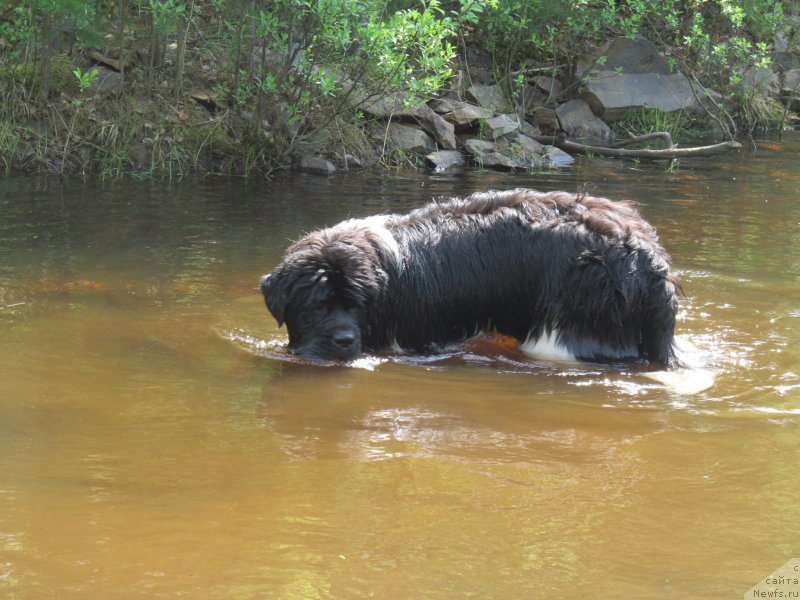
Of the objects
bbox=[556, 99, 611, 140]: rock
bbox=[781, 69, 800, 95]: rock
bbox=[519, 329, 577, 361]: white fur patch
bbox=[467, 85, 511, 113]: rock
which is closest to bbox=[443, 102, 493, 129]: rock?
bbox=[467, 85, 511, 113]: rock

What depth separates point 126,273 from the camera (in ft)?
24.7

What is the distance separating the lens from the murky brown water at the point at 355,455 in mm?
3207

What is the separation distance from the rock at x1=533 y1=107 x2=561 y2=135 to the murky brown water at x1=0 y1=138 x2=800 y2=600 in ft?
26.4

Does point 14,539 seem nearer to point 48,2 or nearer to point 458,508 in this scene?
point 458,508

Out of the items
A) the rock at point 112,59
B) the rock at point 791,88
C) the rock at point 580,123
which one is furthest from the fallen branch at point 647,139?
the rock at point 112,59

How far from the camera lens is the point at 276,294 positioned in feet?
19.4

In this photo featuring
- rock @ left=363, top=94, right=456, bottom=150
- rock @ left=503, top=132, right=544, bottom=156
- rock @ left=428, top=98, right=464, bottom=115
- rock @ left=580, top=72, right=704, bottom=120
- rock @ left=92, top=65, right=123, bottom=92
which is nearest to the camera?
rock @ left=92, top=65, right=123, bottom=92

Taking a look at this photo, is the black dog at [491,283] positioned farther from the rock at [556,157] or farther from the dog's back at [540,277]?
the rock at [556,157]

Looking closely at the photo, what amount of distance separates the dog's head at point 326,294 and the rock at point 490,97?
9551mm

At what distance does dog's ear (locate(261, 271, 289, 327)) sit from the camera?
589 centimetres

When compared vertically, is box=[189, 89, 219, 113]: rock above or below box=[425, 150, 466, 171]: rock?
above

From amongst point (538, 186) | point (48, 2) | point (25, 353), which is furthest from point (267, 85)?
point (25, 353)

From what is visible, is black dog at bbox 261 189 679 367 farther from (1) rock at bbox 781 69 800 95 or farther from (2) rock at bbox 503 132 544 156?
(1) rock at bbox 781 69 800 95

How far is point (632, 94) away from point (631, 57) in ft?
2.91
